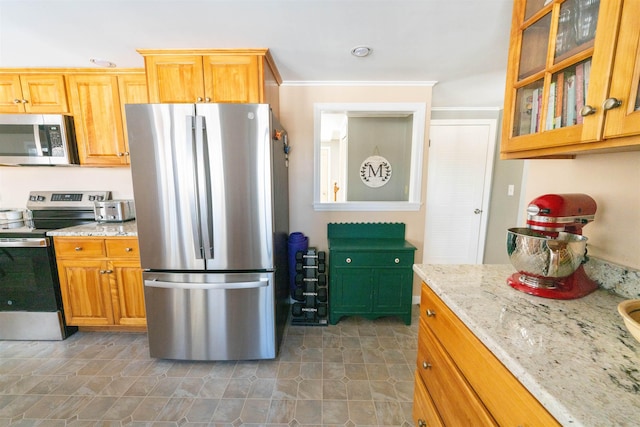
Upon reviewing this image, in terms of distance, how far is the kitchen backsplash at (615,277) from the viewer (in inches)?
34.3

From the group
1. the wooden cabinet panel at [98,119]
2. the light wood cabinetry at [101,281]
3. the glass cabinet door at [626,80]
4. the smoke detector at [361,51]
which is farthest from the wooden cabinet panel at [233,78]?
the glass cabinet door at [626,80]

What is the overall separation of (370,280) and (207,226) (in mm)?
1448

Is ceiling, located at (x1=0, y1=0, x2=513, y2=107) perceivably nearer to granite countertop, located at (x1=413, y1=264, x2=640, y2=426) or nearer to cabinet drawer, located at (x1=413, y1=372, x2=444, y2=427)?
granite countertop, located at (x1=413, y1=264, x2=640, y2=426)

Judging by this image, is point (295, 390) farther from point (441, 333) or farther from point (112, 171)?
point (112, 171)

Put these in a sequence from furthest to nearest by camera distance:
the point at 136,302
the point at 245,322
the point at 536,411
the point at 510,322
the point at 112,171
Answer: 1. the point at 112,171
2. the point at 136,302
3. the point at 245,322
4. the point at 510,322
5. the point at 536,411

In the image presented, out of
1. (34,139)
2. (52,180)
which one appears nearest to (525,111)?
(34,139)

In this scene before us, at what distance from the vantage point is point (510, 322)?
74 cm

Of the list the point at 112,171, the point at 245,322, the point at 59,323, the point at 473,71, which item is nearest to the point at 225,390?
the point at 245,322

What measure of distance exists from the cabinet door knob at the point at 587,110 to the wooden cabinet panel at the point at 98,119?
2940mm

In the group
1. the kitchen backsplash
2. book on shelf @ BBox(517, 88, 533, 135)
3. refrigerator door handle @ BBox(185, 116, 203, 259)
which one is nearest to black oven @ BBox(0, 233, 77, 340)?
refrigerator door handle @ BBox(185, 116, 203, 259)

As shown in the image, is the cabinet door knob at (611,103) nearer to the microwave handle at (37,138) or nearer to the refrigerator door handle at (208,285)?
the refrigerator door handle at (208,285)

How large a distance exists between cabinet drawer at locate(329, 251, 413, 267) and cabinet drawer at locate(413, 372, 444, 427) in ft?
3.38

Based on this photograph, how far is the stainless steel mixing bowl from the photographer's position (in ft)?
2.78

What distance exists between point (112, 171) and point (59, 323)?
141cm
